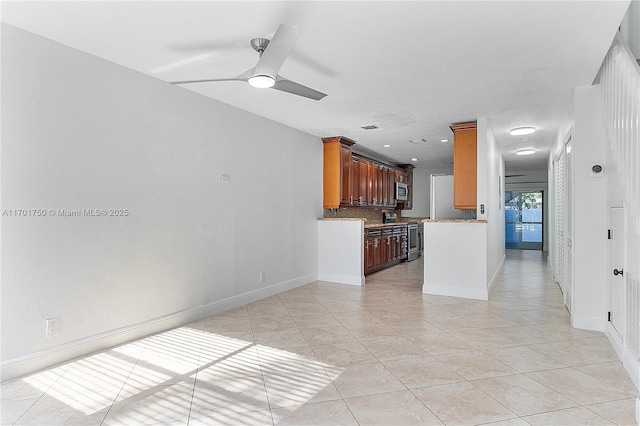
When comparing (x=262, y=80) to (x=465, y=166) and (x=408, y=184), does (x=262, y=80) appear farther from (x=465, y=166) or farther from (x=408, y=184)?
(x=408, y=184)

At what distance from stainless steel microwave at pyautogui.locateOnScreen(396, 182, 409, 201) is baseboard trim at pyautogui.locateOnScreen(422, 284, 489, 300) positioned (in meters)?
3.99

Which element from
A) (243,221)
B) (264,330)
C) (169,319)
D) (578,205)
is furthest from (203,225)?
(578,205)

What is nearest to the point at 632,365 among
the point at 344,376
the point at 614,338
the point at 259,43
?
the point at 614,338

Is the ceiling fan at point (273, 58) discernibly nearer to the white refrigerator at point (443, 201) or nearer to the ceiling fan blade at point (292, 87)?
the ceiling fan blade at point (292, 87)

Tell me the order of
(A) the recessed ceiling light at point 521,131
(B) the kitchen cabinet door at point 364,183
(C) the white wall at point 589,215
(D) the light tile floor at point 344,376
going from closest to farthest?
(D) the light tile floor at point 344,376, (C) the white wall at point 589,215, (A) the recessed ceiling light at point 521,131, (B) the kitchen cabinet door at point 364,183

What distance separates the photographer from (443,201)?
6.04 meters

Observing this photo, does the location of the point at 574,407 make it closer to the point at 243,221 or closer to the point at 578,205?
the point at 578,205

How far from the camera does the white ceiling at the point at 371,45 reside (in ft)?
7.85

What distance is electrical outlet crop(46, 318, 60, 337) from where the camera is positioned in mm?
2824

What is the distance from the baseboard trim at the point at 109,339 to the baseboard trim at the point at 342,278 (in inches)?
65.1

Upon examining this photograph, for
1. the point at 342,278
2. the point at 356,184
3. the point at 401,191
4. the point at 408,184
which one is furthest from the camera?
the point at 408,184

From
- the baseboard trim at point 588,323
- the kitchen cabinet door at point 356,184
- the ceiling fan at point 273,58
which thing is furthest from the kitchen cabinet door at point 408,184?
the ceiling fan at point 273,58

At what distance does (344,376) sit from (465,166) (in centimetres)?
379

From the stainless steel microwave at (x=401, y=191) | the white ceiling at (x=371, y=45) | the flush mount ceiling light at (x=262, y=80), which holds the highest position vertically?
the white ceiling at (x=371, y=45)
